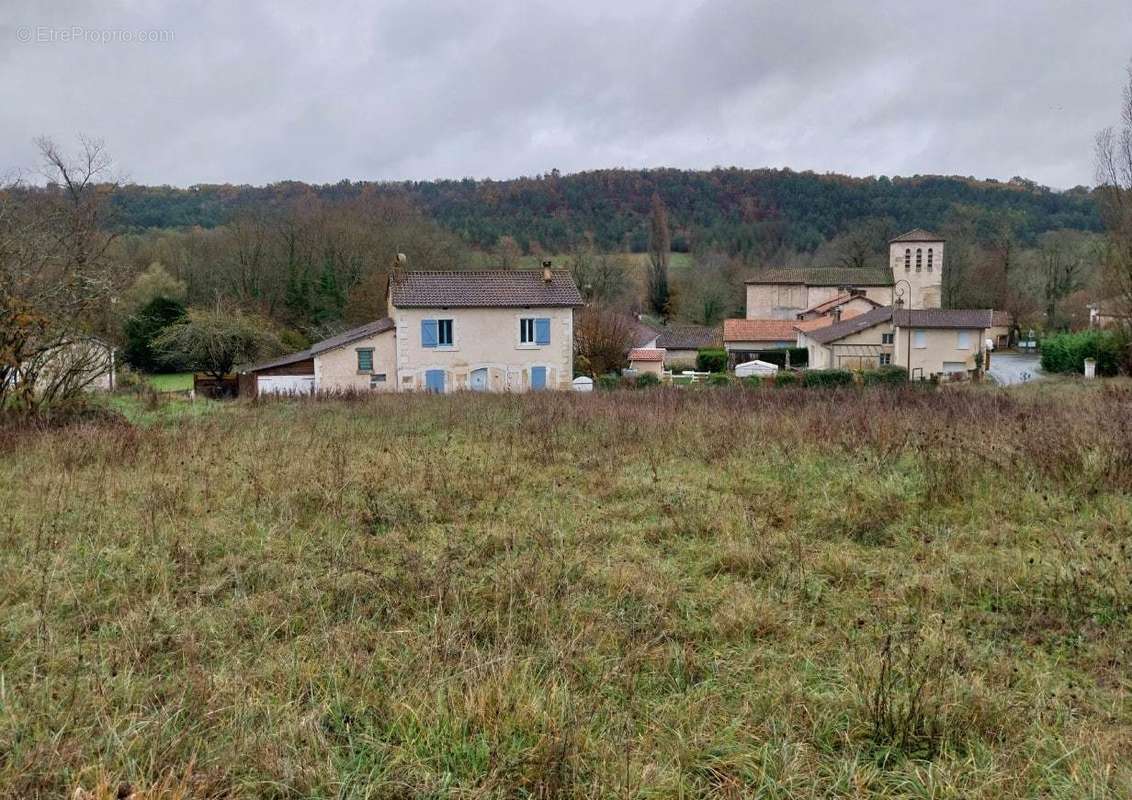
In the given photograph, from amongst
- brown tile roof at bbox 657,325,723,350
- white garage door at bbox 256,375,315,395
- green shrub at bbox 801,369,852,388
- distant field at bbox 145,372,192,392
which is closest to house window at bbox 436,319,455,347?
white garage door at bbox 256,375,315,395

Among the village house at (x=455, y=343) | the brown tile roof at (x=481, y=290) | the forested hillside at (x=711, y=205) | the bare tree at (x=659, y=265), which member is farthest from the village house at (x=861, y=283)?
the village house at (x=455, y=343)

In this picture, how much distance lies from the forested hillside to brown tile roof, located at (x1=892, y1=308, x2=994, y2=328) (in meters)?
34.3

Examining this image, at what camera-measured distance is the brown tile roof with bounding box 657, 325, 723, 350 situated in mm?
49531

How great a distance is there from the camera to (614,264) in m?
67.4

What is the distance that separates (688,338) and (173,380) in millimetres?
33051

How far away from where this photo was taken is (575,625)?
3711 millimetres

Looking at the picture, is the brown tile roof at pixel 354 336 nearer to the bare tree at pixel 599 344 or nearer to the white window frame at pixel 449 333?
the white window frame at pixel 449 333

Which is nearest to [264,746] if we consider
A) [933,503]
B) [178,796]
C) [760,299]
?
[178,796]

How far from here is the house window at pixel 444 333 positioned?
29.5m

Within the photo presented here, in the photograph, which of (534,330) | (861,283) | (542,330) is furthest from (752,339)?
(534,330)

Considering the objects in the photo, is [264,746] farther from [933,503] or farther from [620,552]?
[933,503]

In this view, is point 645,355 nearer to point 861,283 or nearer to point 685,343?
point 685,343

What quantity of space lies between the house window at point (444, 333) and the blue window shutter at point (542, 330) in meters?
3.58

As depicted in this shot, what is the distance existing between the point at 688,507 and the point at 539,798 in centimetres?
403
